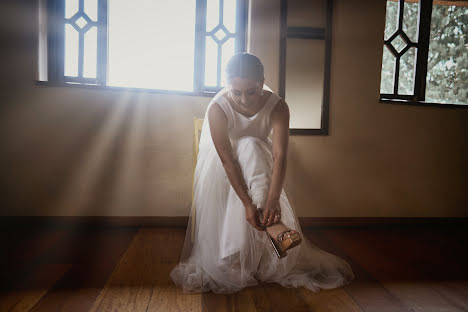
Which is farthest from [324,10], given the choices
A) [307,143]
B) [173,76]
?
[173,76]

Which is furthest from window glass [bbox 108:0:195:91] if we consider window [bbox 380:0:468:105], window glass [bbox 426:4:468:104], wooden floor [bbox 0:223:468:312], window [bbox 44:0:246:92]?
window glass [bbox 426:4:468:104]

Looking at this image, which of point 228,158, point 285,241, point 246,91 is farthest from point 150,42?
point 285,241

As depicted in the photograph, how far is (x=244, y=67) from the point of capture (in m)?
1.27

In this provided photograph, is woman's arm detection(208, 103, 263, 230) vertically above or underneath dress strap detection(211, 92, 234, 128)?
underneath

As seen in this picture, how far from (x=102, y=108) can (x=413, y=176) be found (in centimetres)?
244

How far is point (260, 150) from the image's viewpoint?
1.30 m

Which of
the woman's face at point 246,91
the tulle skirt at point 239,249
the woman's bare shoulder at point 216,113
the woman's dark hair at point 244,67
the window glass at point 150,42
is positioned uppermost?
the window glass at point 150,42

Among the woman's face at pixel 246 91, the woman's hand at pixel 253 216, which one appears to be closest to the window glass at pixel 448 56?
the woman's face at pixel 246 91

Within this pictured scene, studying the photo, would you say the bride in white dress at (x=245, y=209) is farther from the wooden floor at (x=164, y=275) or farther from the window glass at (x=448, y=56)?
the window glass at (x=448, y=56)

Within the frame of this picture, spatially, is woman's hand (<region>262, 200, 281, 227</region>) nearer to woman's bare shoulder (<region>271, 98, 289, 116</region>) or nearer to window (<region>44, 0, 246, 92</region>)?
woman's bare shoulder (<region>271, 98, 289, 116</region>)

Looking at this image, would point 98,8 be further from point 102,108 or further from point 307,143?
point 307,143

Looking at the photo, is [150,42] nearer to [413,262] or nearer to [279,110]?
[279,110]

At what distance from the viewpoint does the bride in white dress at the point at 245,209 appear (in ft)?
3.98

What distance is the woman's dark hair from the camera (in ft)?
4.16
